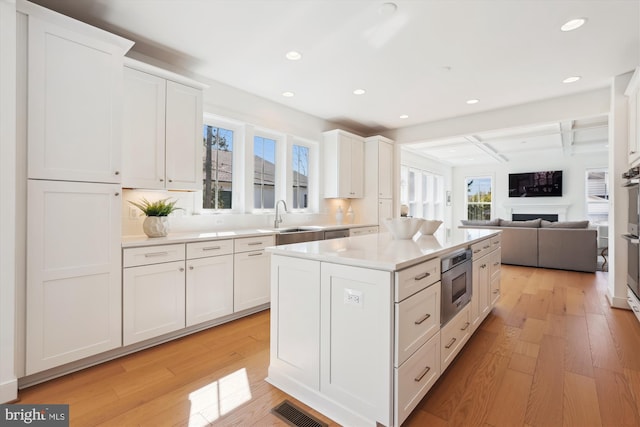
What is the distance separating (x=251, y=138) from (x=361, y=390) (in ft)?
10.7

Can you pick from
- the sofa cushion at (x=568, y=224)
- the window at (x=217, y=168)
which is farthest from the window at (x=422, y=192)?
the window at (x=217, y=168)

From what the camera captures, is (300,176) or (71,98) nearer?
(71,98)

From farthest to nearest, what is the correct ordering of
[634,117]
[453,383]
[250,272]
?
1. [250,272]
2. [634,117]
3. [453,383]

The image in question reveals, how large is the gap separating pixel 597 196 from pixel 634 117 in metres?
6.66

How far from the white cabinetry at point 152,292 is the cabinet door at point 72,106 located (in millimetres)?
658

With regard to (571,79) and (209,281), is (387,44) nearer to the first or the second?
(571,79)

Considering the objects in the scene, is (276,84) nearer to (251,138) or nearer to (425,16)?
(251,138)

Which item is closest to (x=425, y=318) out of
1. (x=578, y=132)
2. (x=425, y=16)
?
(x=425, y=16)

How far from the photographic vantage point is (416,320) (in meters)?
1.59

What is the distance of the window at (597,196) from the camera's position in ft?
26.1

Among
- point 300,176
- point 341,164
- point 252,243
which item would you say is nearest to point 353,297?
point 252,243

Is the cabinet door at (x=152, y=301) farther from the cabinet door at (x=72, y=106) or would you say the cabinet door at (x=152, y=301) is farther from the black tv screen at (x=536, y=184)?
the black tv screen at (x=536, y=184)

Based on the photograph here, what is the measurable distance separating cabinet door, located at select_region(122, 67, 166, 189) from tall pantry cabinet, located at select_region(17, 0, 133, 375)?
284 millimetres

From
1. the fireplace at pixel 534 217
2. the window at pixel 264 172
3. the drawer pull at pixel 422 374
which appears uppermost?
the window at pixel 264 172
